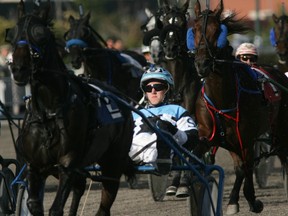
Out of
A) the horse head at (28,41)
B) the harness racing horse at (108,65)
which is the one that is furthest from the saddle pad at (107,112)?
the harness racing horse at (108,65)

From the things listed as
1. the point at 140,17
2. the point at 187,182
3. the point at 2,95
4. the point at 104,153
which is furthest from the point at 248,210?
the point at 140,17

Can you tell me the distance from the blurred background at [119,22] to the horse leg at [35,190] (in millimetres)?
5861

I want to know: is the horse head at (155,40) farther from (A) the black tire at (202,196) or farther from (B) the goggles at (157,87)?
(A) the black tire at (202,196)

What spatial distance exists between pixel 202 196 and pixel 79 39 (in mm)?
5900

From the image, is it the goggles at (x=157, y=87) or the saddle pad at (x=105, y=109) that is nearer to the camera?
the saddle pad at (x=105, y=109)

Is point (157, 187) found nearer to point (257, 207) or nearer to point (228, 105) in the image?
point (228, 105)

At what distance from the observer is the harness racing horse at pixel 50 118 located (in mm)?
6875

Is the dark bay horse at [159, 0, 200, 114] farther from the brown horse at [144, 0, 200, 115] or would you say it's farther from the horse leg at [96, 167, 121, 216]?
the horse leg at [96, 167, 121, 216]

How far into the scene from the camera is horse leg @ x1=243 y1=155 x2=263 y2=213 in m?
9.52

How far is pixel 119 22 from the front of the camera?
145ft

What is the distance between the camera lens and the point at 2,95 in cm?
2031

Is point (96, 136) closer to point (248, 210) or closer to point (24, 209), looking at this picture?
point (24, 209)

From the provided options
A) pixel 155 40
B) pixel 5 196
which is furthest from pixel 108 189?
pixel 155 40

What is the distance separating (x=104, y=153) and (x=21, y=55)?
1311 mm
